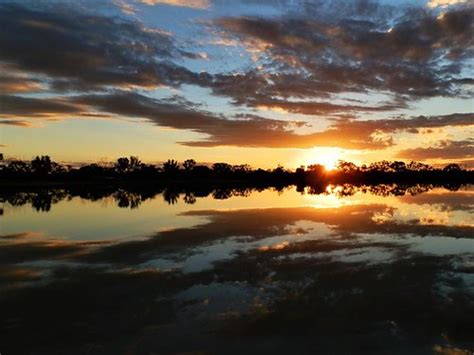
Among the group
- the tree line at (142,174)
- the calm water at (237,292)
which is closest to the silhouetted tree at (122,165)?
the tree line at (142,174)

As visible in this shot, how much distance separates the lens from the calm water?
9.38 metres

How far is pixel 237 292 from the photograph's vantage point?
1280 centimetres

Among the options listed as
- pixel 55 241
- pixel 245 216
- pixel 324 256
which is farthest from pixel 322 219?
pixel 55 241

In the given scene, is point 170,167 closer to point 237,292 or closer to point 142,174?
point 142,174

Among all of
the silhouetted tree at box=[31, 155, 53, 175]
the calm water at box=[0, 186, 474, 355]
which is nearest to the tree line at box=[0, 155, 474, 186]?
the silhouetted tree at box=[31, 155, 53, 175]

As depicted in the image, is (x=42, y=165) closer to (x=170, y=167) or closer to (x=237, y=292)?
(x=170, y=167)

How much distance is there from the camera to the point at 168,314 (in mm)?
10938

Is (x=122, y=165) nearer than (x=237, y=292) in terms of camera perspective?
No

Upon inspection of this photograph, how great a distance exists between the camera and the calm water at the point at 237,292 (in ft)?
30.8

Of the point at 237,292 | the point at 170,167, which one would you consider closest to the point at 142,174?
the point at 170,167

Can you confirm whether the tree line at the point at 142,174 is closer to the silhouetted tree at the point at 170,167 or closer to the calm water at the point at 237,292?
the silhouetted tree at the point at 170,167

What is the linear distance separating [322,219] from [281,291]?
20.1 metres

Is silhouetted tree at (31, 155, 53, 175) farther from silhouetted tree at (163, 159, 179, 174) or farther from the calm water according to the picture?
the calm water

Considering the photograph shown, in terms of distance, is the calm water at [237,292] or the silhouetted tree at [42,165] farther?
the silhouetted tree at [42,165]
